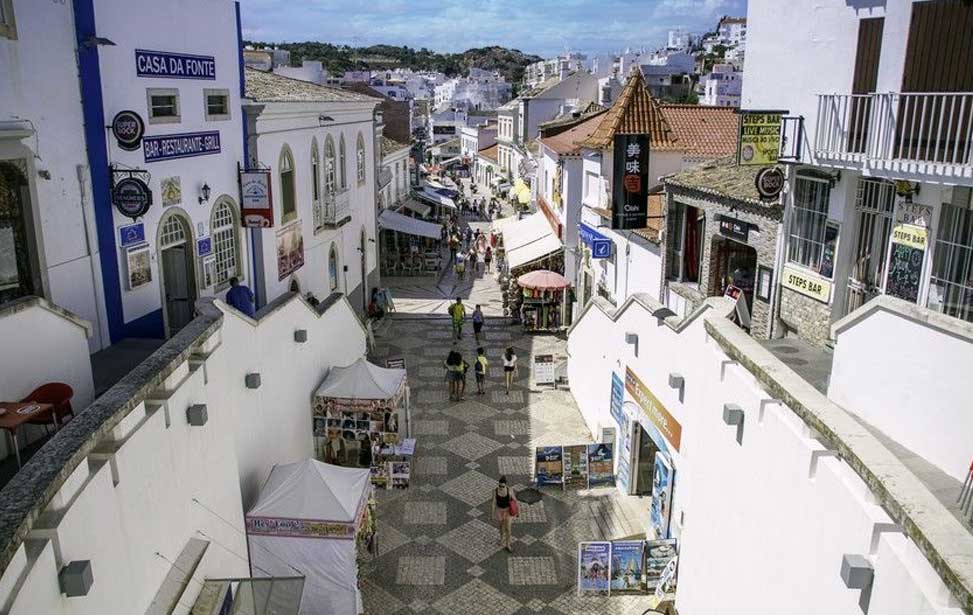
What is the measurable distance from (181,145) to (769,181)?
10087mm

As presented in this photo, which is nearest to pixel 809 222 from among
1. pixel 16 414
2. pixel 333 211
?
pixel 16 414

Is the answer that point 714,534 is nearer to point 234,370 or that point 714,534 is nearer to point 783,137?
point 783,137

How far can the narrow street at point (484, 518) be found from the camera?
480 inches

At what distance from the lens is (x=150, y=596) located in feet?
24.1

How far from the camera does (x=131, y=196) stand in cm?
1110

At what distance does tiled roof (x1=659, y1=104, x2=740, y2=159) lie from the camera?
21.2 m

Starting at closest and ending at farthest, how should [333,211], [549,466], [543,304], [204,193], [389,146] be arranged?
[204,193] → [549,466] → [333,211] → [543,304] → [389,146]

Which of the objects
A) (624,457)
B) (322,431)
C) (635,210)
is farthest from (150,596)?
(635,210)

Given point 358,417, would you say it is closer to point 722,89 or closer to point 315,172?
point 315,172

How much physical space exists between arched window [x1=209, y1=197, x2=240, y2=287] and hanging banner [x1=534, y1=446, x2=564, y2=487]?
731 cm

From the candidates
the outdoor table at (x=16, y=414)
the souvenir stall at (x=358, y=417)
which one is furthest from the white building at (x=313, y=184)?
the outdoor table at (x=16, y=414)

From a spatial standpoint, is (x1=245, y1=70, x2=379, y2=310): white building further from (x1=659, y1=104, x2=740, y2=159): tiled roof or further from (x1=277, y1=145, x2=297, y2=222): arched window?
(x1=659, y1=104, x2=740, y2=159): tiled roof

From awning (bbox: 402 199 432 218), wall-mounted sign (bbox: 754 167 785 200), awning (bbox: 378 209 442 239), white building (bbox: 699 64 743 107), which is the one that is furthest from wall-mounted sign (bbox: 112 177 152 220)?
white building (bbox: 699 64 743 107)

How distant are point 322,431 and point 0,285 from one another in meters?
7.81
